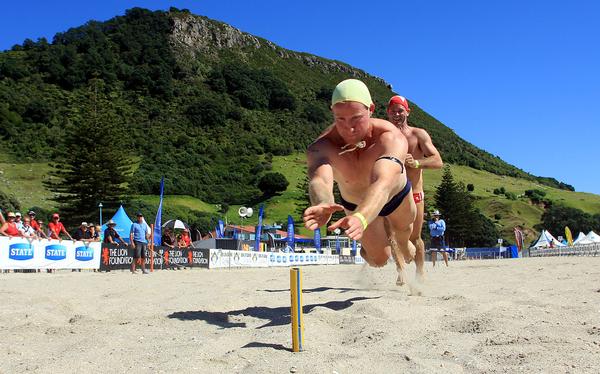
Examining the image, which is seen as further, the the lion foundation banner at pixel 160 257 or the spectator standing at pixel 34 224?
the the lion foundation banner at pixel 160 257

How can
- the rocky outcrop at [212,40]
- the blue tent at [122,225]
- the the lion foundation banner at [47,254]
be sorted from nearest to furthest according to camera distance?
the the lion foundation banner at [47,254]
the blue tent at [122,225]
the rocky outcrop at [212,40]

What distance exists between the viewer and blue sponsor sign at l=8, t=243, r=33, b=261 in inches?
581

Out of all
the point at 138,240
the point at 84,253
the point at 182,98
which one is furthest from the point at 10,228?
the point at 182,98

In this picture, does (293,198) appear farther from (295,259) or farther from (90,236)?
(90,236)

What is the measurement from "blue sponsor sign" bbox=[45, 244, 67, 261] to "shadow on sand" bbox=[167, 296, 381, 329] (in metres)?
12.0

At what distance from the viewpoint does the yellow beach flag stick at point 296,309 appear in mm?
3598

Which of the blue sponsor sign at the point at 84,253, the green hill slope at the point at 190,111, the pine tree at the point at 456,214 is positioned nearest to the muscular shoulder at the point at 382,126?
the blue sponsor sign at the point at 84,253

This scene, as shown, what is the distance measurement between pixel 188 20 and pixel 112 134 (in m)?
126

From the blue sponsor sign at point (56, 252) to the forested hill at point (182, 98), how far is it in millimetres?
36069

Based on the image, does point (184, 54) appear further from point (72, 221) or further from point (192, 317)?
point (192, 317)

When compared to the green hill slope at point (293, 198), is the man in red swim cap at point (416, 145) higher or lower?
lower

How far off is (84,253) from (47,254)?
133 cm

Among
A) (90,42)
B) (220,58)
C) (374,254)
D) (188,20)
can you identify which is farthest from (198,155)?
(374,254)

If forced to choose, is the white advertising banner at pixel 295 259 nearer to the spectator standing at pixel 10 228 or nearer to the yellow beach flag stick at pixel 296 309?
the spectator standing at pixel 10 228
